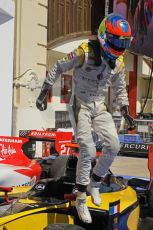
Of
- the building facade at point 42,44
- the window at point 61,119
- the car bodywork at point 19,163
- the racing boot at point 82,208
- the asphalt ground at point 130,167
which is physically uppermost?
the building facade at point 42,44

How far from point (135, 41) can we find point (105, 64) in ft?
29.0

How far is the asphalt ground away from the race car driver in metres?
5.00

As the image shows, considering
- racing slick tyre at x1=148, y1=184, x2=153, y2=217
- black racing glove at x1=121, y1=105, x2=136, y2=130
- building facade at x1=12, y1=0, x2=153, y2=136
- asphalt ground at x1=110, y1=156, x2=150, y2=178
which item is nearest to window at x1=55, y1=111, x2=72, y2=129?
building facade at x1=12, y1=0, x2=153, y2=136

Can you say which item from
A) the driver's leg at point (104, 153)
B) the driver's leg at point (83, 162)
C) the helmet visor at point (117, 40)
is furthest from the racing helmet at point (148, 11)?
the driver's leg at point (83, 162)

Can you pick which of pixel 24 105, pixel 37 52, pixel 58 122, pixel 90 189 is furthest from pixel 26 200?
pixel 58 122

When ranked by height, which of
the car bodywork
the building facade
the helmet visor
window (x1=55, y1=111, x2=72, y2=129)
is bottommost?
the car bodywork

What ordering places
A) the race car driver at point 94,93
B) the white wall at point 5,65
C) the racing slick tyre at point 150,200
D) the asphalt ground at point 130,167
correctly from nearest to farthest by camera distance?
1. the race car driver at point 94,93
2. the racing slick tyre at point 150,200
3. the asphalt ground at point 130,167
4. the white wall at point 5,65

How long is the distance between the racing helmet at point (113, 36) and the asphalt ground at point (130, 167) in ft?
17.0

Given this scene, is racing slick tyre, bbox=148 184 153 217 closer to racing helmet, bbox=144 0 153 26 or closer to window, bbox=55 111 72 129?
racing helmet, bbox=144 0 153 26

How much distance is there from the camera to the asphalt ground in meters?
9.12

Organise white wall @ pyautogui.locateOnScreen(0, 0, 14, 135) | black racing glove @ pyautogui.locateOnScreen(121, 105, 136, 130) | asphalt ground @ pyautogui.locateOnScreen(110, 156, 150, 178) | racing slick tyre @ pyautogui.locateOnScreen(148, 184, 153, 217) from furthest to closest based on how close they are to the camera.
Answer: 1. white wall @ pyautogui.locateOnScreen(0, 0, 14, 135)
2. asphalt ground @ pyautogui.locateOnScreen(110, 156, 150, 178)
3. racing slick tyre @ pyautogui.locateOnScreen(148, 184, 153, 217)
4. black racing glove @ pyautogui.locateOnScreen(121, 105, 136, 130)

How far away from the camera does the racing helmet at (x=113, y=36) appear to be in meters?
3.88

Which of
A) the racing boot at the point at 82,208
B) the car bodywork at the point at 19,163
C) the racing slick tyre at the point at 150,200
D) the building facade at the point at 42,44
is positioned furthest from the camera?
the building facade at the point at 42,44

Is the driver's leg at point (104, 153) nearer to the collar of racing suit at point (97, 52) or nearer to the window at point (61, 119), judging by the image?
the collar of racing suit at point (97, 52)
